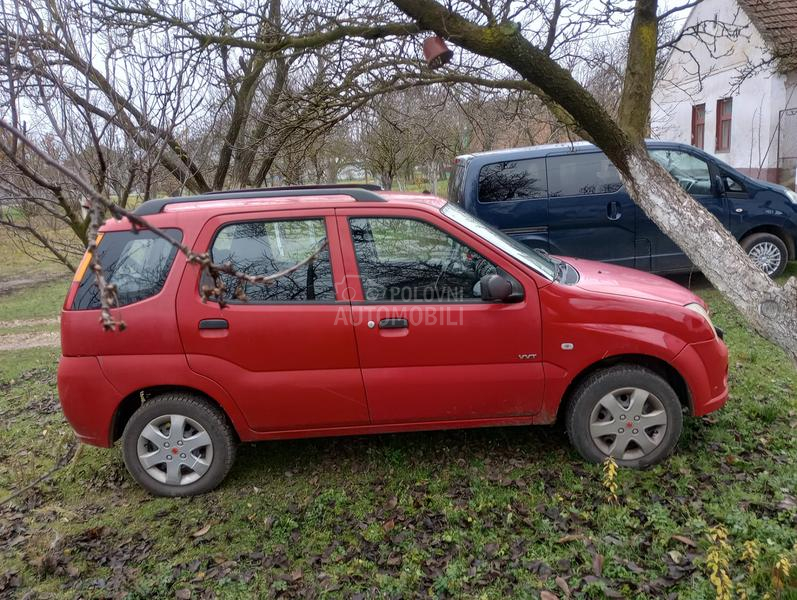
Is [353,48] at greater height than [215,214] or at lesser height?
greater

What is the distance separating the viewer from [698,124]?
744 inches

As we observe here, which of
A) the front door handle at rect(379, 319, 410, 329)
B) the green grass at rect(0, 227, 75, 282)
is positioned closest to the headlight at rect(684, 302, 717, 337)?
the front door handle at rect(379, 319, 410, 329)

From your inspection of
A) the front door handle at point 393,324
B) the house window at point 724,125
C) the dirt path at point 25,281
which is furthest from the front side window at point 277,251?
the house window at point 724,125

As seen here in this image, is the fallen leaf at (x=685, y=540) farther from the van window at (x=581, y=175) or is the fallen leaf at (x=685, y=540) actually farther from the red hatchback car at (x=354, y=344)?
the van window at (x=581, y=175)

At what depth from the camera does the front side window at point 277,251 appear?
11.7ft

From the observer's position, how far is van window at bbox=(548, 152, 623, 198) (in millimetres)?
7488

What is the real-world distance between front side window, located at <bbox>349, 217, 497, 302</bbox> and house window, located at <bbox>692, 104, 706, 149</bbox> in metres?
18.1

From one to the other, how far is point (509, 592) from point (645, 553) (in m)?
0.78

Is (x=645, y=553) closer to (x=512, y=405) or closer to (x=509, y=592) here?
(x=509, y=592)

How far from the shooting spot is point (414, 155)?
20297 mm

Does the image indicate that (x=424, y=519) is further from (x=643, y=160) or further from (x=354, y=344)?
(x=643, y=160)

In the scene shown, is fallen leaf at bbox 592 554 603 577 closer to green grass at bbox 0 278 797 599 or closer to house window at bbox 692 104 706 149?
green grass at bbox 0 278 797 599

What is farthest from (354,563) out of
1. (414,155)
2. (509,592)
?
(414,155)

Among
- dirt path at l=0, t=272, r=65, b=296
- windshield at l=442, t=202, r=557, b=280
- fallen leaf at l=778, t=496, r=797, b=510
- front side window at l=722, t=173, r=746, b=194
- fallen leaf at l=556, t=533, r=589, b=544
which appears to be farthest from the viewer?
dirt path at l=0, t=272, r=65, b=296
